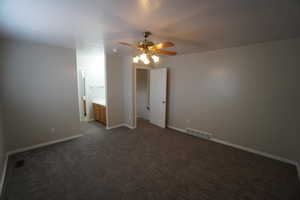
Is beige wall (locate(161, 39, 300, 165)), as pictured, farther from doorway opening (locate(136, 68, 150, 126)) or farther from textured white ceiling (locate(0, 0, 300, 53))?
doorway opening (locate(136, 68, 150, 126))

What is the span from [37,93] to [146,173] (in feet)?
10.0

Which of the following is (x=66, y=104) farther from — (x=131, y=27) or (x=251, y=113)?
(x=251, y=113)

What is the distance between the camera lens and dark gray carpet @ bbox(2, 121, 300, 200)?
185cm

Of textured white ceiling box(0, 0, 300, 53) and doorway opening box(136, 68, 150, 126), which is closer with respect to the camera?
textured white ceiling box(0, 0, 300, 53)

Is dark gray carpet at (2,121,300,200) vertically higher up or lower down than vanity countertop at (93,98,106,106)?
lower down

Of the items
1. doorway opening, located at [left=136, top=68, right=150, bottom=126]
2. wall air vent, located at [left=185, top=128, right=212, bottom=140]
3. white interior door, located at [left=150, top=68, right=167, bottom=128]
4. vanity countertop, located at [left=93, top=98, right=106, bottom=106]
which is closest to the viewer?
wall air vent, located at [left=185, top=128, right=212, bottom=140]

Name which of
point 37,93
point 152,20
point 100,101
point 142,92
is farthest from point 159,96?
point 37,93

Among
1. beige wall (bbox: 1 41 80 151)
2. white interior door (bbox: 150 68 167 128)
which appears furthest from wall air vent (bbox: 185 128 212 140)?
beige wall (bbox: 1 41 80 151)

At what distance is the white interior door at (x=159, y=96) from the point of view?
4.39 m

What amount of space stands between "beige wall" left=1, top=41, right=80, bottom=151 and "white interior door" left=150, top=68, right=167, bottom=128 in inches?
100

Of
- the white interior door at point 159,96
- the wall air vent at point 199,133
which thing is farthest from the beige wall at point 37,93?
the wall air vent at point 199,133

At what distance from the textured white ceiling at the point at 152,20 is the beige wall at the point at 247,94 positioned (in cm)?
45

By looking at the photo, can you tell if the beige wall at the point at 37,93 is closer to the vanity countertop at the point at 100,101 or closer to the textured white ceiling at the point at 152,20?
the textured white ceiling at the point at 152,20

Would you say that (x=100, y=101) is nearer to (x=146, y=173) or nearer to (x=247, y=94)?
(x=146, y=173)
